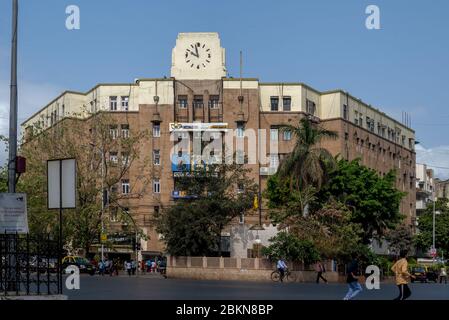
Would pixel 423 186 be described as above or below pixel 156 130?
below

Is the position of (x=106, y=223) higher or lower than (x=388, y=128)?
lower

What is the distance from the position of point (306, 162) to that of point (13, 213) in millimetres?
37279

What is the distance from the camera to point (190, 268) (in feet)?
185

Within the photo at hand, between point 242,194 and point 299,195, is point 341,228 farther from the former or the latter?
point 242,194

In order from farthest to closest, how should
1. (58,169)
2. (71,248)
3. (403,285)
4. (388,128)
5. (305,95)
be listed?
(388,128), (305,95), (71,248), (403,285), (58,169)

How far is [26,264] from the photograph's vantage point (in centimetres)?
1973

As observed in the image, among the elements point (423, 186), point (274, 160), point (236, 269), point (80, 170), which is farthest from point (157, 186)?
point (423, 186)

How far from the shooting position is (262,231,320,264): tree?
51531 millimetres

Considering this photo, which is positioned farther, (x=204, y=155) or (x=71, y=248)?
(x=204, y=155)

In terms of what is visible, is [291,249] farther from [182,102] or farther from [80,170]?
[182,102]

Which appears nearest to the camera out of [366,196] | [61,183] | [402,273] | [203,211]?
[61,183]

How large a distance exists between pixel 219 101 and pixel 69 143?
26445 mm

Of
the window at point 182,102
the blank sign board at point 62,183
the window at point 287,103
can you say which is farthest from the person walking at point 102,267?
the blank sign board at point 62,183

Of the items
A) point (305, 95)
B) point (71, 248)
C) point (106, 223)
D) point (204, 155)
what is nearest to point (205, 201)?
point (106, 223)
